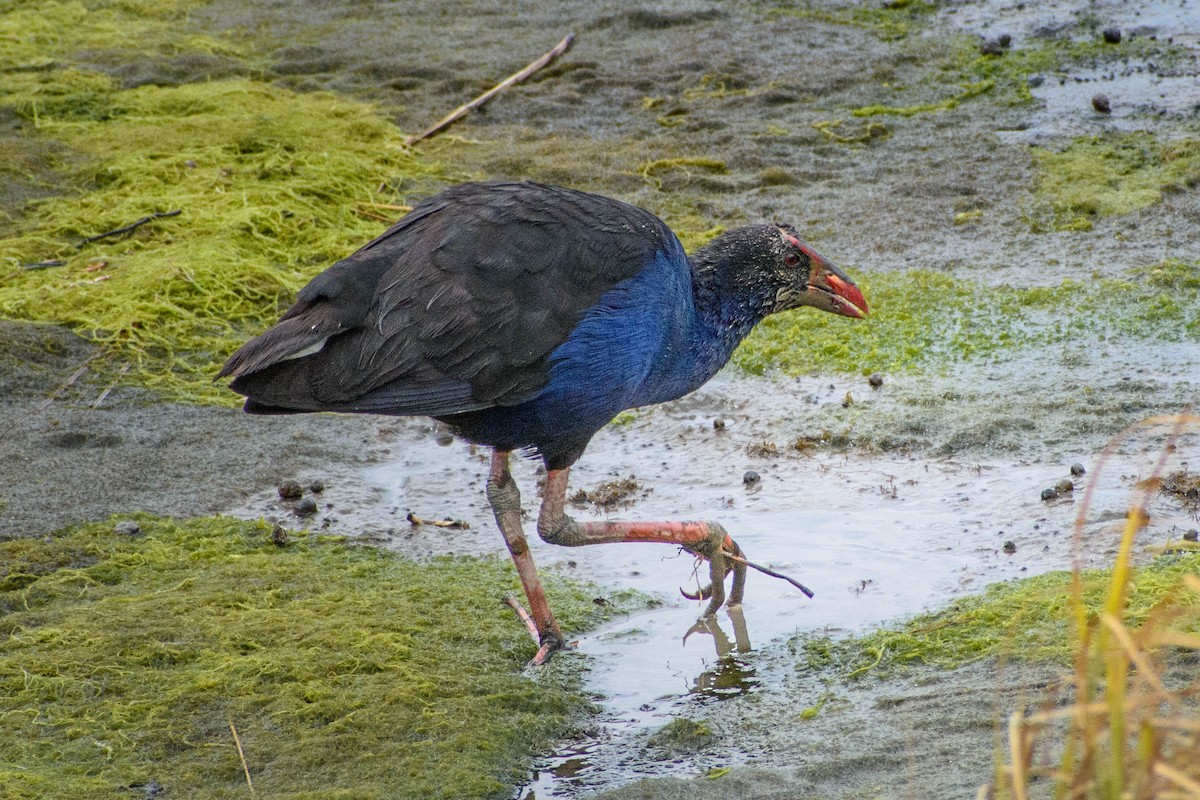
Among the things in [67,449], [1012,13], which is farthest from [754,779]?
[1012,13]

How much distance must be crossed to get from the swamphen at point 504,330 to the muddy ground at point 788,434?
862mm

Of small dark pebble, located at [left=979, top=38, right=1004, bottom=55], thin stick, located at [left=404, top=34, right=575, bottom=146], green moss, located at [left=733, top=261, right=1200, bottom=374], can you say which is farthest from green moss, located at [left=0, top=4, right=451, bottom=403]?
small dark pebble, located at [left=979, top=38, right=1004, bottom=55]

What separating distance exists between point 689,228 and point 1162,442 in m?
3.13

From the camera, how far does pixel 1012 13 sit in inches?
426

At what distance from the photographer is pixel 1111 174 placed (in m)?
7.94

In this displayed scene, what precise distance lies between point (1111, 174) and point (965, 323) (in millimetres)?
2017

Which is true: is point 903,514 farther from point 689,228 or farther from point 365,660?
point 689,228

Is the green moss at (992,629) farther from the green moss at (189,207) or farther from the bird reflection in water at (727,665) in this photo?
the green moss at (189,207)

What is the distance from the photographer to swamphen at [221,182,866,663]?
4.18m

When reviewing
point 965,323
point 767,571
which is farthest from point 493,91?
point 767,571

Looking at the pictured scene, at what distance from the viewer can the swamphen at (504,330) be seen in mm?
4180

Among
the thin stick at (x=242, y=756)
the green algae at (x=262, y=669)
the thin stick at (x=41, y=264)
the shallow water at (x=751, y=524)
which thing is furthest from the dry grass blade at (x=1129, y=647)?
the thin stick at (x=41, y=264)

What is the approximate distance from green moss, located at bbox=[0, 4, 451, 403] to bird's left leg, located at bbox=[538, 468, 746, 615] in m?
2.52

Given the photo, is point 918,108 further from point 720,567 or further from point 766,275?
point 720,567
